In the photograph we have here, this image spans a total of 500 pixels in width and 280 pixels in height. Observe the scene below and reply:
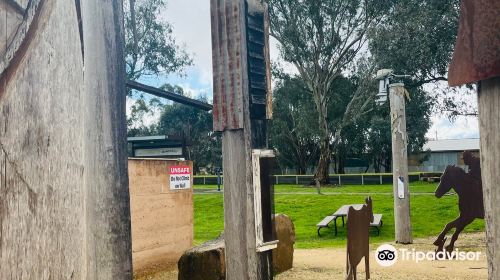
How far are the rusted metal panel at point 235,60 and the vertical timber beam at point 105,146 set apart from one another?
2.89 m

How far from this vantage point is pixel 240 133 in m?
4.57

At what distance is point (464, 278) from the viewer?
824cm

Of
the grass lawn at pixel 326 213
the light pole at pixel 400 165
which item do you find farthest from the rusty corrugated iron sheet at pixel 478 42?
the grass lawn at pixel 326 213

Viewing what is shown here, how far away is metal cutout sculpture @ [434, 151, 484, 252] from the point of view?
9.97 m

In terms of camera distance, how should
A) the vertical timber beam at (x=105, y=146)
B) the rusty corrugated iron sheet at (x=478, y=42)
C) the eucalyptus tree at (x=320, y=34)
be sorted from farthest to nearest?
the eucalyptus tree at (x=320, y=34) < the vertical timber beam at (x=105, y=146) < the rusty corrugated iron sheet at (x=478, y=42)

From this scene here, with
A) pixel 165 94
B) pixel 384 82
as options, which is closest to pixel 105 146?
pixel 165 94

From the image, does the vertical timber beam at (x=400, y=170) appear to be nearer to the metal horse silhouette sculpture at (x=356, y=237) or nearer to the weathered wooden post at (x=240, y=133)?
the metal horse silhouette sculpture at (x=356, y=237)

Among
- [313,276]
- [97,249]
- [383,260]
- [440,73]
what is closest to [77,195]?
[97,249]

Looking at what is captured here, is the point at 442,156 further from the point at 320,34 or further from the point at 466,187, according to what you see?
the point at 466,187

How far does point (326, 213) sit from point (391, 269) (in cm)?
854

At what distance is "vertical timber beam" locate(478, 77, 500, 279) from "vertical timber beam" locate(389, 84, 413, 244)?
36.0 feet

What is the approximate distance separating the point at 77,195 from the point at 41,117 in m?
0.16

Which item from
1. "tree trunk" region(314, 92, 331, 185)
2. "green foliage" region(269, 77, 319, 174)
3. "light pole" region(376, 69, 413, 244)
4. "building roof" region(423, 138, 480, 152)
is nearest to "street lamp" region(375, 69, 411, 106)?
"light pole" region(376, 69, 413, 244)

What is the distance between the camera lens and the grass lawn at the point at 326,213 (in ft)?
46.4
